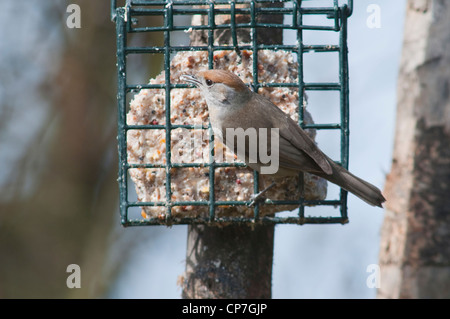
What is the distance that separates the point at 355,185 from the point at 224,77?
46.5 inches

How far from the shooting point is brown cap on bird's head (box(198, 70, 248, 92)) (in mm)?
4793

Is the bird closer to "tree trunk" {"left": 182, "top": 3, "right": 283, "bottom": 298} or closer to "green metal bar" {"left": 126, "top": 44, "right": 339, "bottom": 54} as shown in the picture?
"green metal bar" {"left": 126, "top": 44, "right": 339, "bottom": 54}

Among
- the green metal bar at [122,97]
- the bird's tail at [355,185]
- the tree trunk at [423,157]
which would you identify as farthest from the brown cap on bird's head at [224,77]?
the tree trunk at [423,157]

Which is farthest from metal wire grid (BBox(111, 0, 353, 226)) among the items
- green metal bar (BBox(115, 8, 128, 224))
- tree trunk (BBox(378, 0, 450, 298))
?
tree trunk (BBox(378, 0, 450, 298))

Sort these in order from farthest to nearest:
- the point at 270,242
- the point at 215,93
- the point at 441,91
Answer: the point at 441,91, the point at 270,242, the point at 215,93

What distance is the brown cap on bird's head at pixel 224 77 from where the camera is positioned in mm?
4793

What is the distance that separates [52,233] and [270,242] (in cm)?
376

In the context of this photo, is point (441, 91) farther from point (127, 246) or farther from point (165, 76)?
point (127, 246)

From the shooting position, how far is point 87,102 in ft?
26.8

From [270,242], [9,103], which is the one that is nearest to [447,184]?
[270,242]

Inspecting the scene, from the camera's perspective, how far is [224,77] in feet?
15.7

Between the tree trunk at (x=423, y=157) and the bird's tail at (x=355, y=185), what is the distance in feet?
4.87

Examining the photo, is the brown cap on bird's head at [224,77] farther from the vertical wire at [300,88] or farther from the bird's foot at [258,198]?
the bird's foot at [258,198]

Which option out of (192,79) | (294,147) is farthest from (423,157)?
(192,79)
